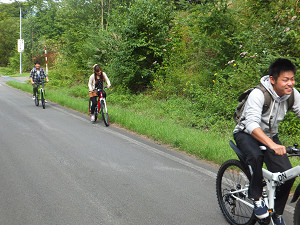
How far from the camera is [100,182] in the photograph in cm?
530

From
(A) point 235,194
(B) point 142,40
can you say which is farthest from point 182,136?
(B) point 142,40

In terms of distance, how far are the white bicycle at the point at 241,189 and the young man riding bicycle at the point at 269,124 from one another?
0.26ft

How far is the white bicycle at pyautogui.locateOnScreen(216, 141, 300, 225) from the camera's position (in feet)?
10.4

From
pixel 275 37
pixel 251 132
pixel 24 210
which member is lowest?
pixel 24 210

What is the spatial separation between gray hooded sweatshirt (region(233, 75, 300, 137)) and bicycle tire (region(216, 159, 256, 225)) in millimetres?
553

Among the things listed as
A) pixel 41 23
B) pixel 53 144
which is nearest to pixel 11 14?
pixel 41 23

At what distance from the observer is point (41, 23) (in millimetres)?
50719

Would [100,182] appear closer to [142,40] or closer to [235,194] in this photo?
[235,194]

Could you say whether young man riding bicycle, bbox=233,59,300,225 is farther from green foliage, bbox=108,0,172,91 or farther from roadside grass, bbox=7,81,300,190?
green foliage, bbox=108,0,172,91

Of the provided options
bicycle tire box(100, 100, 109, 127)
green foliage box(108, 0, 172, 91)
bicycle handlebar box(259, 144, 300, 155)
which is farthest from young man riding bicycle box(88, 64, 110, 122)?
bicycle handlebar box(259, 144, 300, 155)

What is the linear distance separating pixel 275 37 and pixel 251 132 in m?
5.86

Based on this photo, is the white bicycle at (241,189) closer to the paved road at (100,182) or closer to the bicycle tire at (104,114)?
the paved road at (100,182)

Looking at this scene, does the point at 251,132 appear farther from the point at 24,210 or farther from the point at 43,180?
the point at 43,180

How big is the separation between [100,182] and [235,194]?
2.26 meters
